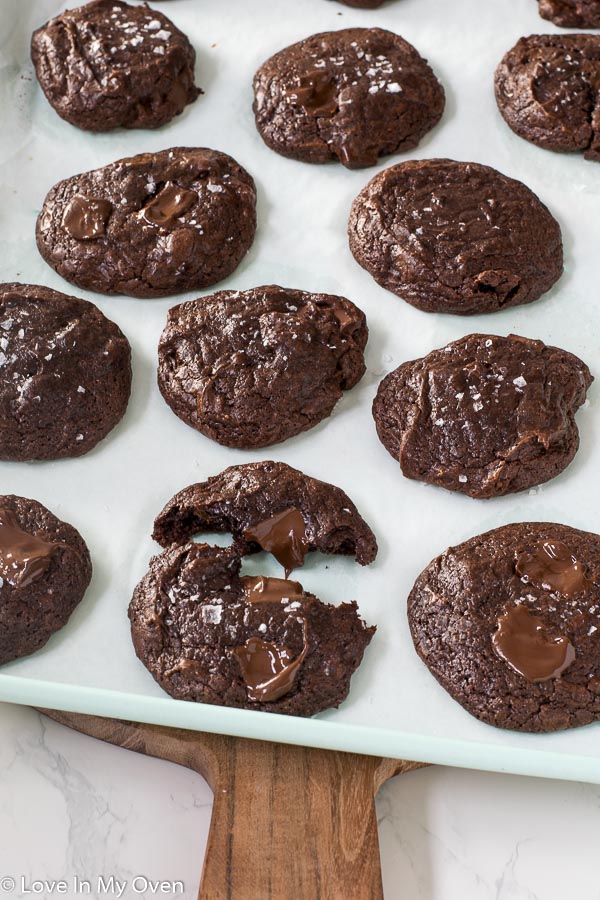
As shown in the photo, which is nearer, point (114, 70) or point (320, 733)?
point (320, 733)

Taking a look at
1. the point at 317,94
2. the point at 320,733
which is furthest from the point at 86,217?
the point at 320,733

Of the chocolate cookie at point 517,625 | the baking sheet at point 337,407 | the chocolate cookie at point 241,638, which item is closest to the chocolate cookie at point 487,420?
the baking sheet at point 337,407

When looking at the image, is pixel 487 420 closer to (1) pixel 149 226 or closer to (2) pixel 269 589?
(2) pixel 269 589

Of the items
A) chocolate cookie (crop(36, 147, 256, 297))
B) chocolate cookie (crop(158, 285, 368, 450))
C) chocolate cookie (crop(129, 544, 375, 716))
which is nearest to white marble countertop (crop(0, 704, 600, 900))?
chocolate cookie (crop(129, 544, 375, 716))

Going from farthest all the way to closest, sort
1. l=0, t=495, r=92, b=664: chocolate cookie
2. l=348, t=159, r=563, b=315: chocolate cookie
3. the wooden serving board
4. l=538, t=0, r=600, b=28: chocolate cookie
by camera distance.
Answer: l=538, t=0, r=600, b=28: chocolate cookie → l=348, t=159, r=563, b=315: chocolate cookie → l=0, t=495, r=92, b=664: chocolate cookie → the wooden serving board

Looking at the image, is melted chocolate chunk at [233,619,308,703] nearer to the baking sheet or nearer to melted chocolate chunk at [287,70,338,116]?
the baking sheet
